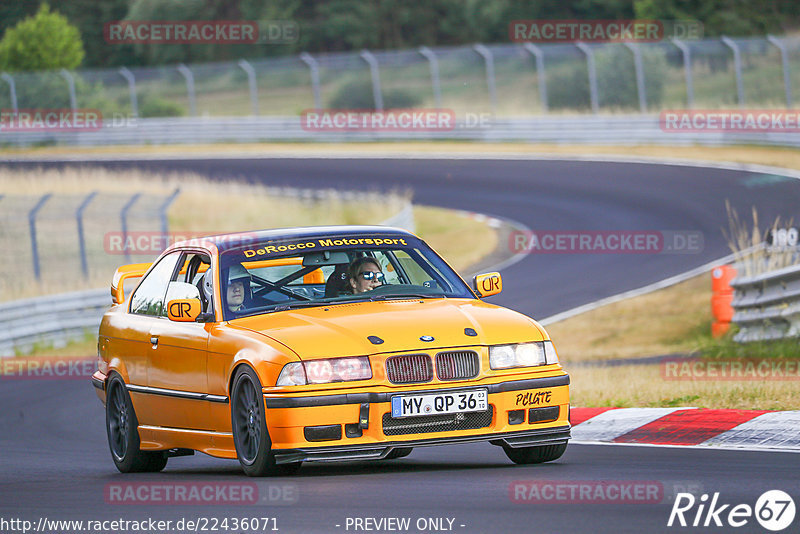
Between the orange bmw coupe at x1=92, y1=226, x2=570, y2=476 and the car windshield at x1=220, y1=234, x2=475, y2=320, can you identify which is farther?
the car windshield at x1=220, y1=234, x2=475, y2=320

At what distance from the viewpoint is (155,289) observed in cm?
959

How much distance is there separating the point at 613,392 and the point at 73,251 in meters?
16.6

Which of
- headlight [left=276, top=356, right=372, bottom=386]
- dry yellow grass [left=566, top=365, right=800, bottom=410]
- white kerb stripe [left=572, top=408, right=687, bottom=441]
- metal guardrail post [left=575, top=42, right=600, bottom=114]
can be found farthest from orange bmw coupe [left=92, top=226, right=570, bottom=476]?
metal guardrail post [left=575, top=42, right=600, bottom=114]

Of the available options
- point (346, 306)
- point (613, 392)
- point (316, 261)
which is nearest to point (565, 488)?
point (346, 306)

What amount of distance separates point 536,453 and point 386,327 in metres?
1.25

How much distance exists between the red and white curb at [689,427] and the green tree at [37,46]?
1922 inches

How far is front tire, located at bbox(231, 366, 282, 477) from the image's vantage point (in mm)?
7602

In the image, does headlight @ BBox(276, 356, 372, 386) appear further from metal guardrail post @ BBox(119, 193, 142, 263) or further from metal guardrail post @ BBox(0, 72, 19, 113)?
metal guardrail post @ BBox(0, 72, 19, 113)

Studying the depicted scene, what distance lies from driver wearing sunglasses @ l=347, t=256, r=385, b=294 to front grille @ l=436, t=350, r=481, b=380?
3.99 feet

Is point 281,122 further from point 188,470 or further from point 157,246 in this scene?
point 188,470

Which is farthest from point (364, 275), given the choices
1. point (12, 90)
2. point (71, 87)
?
point (12, 90)

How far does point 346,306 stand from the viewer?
8.34m

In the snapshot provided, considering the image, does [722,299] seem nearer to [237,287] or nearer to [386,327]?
[237,287]

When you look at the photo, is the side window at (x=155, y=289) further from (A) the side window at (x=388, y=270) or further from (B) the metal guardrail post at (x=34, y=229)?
(B) the metal guardrail post at (x=34, y=229)
